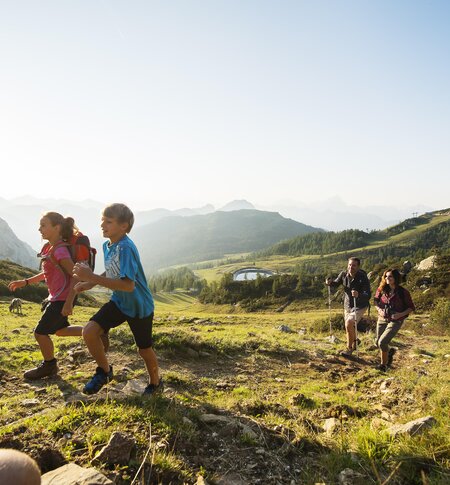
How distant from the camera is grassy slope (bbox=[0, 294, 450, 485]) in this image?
373 cm

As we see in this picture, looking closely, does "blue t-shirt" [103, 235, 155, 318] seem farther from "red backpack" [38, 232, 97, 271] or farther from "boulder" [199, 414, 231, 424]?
"boulder" [199, 414, 231, 424]

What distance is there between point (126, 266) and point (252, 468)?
294 centimetres

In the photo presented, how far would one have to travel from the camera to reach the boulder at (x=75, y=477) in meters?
2.97

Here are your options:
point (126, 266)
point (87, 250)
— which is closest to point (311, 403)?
point (126, 266)

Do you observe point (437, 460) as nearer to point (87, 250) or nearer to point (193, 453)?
point (193, 453)

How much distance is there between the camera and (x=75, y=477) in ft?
10.0

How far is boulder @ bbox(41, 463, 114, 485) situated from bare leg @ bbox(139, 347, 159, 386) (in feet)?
7.50

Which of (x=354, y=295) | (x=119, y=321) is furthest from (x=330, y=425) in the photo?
(x=354, y=295)

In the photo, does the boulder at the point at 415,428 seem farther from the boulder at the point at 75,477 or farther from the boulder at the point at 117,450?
the boulder at the point at 75,477

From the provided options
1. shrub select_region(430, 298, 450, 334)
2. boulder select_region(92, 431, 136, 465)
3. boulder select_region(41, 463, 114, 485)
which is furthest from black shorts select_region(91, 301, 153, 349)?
shrub select_region(430, 298, 450, 334)

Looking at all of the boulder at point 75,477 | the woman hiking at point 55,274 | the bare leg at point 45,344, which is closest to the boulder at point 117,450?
the boulder at point 75,477

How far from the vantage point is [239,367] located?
9.35m

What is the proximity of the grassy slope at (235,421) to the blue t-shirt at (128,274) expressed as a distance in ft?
4.04

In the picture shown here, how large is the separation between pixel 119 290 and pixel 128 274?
1.23 ft
